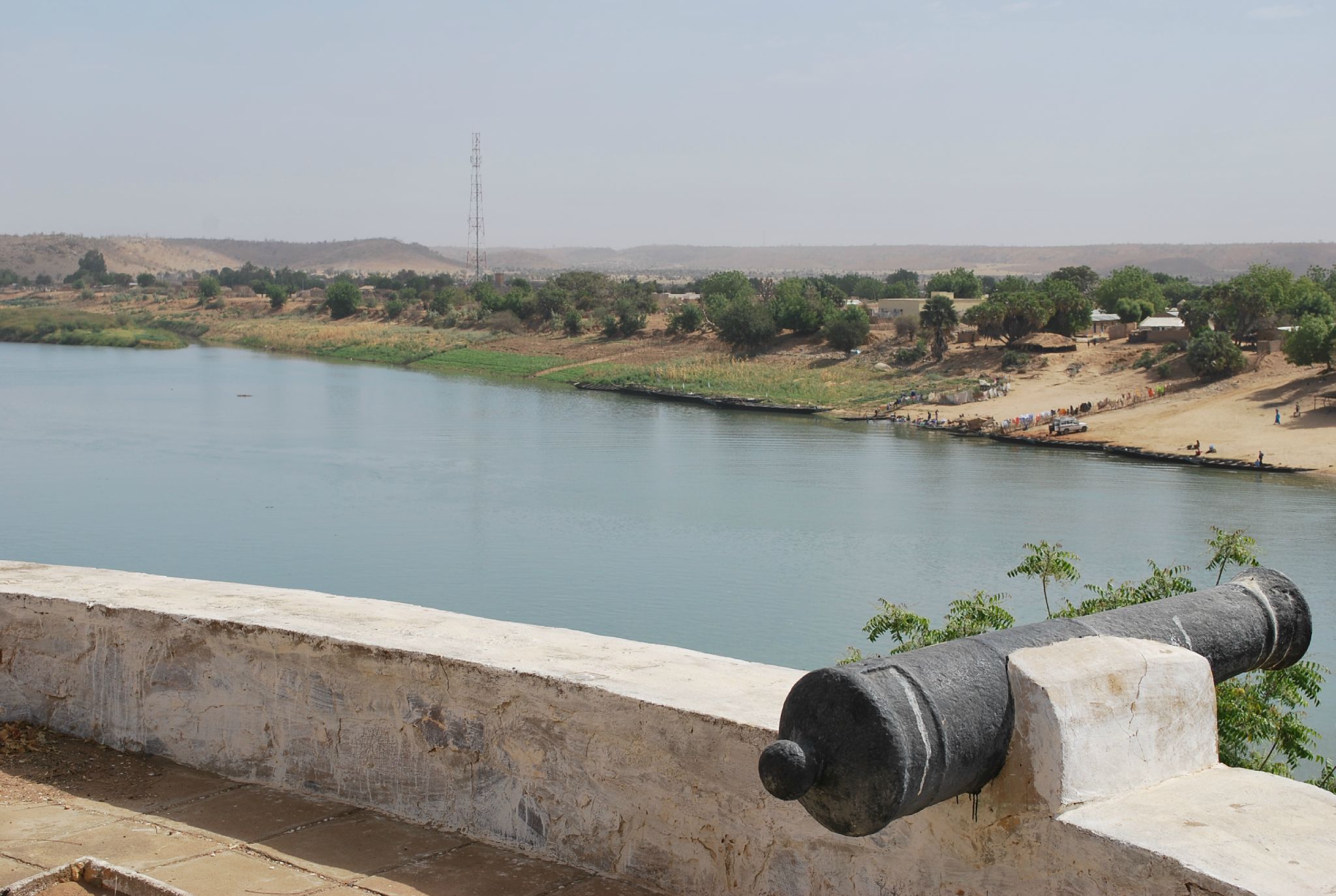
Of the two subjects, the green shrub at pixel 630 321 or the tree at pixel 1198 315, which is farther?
the green shrub at pixel 630 321

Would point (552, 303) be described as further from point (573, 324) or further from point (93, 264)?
point (93, 264)

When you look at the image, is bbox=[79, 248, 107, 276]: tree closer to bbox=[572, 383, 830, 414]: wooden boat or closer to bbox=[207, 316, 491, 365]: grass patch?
bbox=[207, 316, 491, 365]: grass patch

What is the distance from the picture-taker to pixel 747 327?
199ft

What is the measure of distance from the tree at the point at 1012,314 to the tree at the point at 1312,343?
11.1 m

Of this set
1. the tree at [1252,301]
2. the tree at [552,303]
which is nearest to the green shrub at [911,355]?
the tree at [1252,301]

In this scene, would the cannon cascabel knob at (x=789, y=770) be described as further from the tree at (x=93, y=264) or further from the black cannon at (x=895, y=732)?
the tree at (x=93, y=264)

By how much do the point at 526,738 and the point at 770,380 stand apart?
51.9m

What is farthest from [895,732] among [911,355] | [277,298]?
[277,298]

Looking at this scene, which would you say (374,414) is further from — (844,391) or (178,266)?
(178,266)

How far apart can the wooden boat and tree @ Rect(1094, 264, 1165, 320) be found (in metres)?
20.5

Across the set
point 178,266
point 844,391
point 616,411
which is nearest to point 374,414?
point 616,411

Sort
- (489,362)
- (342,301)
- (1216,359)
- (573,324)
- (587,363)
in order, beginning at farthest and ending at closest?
(342,301) < (573,324) < (489,362) < (587,363) < (1216,359)

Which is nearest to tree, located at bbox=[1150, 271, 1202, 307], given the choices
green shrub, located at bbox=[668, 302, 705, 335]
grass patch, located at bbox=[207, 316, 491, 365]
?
green shrub, located at bbox=[668, 302, 705, 335]

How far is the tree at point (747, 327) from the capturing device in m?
60.5
